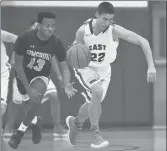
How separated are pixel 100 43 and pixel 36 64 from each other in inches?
25.7

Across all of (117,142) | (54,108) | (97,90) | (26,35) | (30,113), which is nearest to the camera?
(26,35)

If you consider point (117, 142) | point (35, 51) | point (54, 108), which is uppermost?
point (35, 51)

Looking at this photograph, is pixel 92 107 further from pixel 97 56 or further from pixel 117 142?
pixel 117 142

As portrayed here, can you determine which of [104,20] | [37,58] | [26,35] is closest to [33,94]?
[37,58]

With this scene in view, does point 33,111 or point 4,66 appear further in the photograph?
point 4,66

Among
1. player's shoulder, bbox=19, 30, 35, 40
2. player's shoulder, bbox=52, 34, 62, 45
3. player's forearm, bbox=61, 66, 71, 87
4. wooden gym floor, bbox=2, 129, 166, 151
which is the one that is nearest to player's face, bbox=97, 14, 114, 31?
player's shoulder, bbox=52, 34, 62, 45

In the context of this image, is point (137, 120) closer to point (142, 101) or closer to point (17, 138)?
point (142, 101)

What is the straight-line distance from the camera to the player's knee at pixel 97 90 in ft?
21.1

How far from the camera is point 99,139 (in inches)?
257

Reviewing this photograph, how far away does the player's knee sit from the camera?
21.1ft

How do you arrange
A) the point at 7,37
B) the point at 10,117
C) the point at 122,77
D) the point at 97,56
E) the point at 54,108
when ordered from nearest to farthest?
the point at 7,37, the point at 97,56, the point at 10,117, the point at 54,108, the point at 122,77

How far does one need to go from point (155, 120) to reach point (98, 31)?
5645mm

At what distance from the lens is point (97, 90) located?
6.52 metres

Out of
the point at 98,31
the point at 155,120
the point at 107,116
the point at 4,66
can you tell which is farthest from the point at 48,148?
→ the point at 155,120
